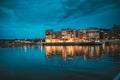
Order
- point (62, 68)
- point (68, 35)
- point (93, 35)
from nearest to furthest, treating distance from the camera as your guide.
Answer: point (62, 68) < point (93, 35) < point (68, 35)

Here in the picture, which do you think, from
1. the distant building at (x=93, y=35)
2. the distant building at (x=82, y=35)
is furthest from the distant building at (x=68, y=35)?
the distant building at (x=93, y=35)

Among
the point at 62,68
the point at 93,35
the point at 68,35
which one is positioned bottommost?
the point at 62,68

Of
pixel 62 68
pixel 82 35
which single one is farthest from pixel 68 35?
pixel 62 68

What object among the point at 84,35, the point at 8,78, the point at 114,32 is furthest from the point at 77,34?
the point at 8,78

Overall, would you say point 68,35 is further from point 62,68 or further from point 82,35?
point 62,68

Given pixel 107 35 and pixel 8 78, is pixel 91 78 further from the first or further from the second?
pixel 107 35

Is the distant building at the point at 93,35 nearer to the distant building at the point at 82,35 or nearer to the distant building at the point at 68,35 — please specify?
the distant building at the point at 82,35

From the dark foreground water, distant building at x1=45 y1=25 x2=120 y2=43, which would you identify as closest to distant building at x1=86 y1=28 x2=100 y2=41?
distant building at x1=45 y1=25 x2=120 y2=43

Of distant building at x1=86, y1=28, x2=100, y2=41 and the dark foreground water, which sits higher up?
distant building at x1=86, y1=28, x2=100, y2=41

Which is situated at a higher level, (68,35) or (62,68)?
(68,35)

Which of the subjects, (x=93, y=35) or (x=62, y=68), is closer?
(x=62, y=68)

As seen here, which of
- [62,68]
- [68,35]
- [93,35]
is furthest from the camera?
[68,35]

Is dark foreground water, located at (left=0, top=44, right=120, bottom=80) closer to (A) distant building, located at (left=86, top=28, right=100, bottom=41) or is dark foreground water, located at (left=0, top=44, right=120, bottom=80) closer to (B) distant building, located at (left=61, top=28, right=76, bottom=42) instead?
(A) distant building, located at (left=86, top=28, right=100, bottom=41)

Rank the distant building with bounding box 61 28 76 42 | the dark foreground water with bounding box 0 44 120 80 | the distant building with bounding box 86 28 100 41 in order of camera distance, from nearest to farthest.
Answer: the dark foreground water with bounding box 0 44 120 80
the distant building with bounding box 86 28 100 41
the distant building with bounding box 61 28 76 42
